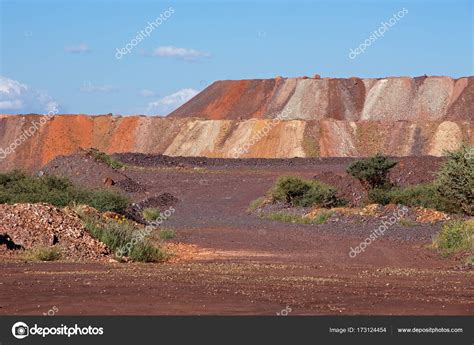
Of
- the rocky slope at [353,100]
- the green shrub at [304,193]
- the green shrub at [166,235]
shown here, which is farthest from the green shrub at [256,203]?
the rocky slope at [353,100]

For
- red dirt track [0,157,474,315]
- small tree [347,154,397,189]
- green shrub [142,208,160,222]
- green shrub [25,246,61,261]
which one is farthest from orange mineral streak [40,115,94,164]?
green shrub [25,246,61,261]

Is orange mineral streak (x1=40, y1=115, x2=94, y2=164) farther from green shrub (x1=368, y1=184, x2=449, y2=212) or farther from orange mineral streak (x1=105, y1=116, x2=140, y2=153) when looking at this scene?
green shrub (x1=368, y1=184, x2=449, y2=212)

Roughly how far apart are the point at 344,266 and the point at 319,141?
67313 millimetres

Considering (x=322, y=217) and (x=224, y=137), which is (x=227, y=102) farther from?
(x=322, y=217)

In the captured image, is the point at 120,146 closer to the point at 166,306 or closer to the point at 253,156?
the point at 253,156

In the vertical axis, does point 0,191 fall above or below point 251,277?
above

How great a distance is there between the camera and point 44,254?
22781mm

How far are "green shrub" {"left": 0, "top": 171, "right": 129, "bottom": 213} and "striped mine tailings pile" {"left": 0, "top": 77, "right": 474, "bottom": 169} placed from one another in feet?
166

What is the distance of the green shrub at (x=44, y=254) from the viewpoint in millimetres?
22797

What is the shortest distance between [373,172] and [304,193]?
3.54 meters

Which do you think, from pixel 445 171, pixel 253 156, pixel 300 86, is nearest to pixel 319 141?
pixel 253 156
